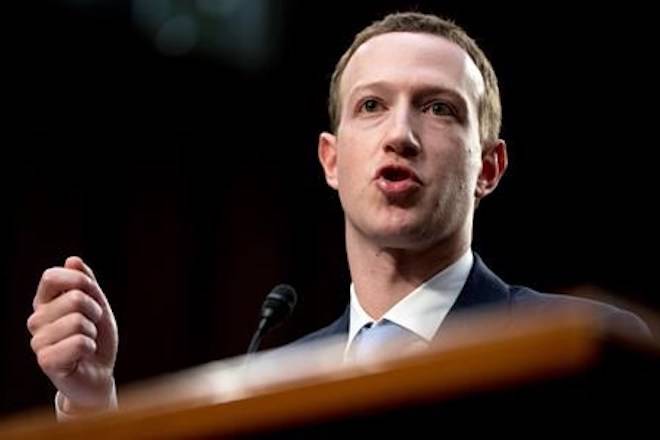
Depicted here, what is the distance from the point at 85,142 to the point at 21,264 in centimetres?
38

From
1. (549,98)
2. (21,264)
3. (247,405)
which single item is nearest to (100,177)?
(21,264)

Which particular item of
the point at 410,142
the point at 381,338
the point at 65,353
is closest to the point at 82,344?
the point at 65,353

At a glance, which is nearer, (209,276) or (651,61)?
(651,61)

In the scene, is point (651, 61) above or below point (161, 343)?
above

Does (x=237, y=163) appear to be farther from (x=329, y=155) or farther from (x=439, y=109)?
(x=439, y=109)

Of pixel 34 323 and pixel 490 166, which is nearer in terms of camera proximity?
pixel 34 323

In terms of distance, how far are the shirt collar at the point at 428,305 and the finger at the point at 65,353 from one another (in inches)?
15.7

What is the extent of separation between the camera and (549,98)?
3391 millimetres

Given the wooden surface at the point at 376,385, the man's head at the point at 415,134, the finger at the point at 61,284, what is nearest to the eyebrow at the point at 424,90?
Answer: the man's head at the point at 415,134

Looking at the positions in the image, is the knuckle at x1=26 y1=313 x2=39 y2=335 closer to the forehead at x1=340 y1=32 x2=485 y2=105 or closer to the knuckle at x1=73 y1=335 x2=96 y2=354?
the knuckle at x1=73 y1=335 x2=96 y2=354

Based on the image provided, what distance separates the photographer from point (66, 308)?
152 centimetres

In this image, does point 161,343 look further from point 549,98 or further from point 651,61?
point 651,61

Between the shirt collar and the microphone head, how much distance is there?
111 mm

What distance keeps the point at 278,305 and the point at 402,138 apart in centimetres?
28
